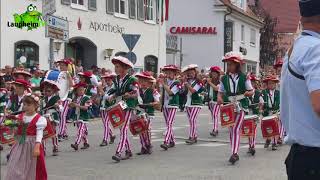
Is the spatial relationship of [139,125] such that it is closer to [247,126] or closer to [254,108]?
[247,126]

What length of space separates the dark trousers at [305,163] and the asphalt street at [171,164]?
587cm

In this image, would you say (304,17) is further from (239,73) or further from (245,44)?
(245,44)

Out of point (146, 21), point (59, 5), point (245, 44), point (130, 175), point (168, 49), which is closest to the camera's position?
point (130, 175)

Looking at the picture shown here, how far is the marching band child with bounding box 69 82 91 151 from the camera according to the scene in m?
13.5

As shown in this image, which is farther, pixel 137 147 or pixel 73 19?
pixel 73 19

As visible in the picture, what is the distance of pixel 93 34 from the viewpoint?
28797 mm

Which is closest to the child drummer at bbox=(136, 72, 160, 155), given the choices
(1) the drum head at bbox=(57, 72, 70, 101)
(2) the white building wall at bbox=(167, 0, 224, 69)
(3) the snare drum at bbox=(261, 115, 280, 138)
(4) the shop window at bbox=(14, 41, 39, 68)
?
(1) the drum head at bbox=(57, 72, 70, 101)

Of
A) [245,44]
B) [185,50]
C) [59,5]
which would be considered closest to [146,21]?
[59,5]

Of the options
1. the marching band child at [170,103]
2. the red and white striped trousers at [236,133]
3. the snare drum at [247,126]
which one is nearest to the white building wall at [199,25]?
the marching band child at [170,103]

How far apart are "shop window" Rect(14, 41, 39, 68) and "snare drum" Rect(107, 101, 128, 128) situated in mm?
12088

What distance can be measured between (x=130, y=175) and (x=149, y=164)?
135cm

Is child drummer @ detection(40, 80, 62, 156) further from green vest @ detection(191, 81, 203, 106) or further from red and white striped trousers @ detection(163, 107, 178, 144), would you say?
green vest @ detection(191, 81, 203, 106)

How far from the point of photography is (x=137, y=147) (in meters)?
14.1

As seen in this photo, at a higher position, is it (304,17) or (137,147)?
(304,17)
